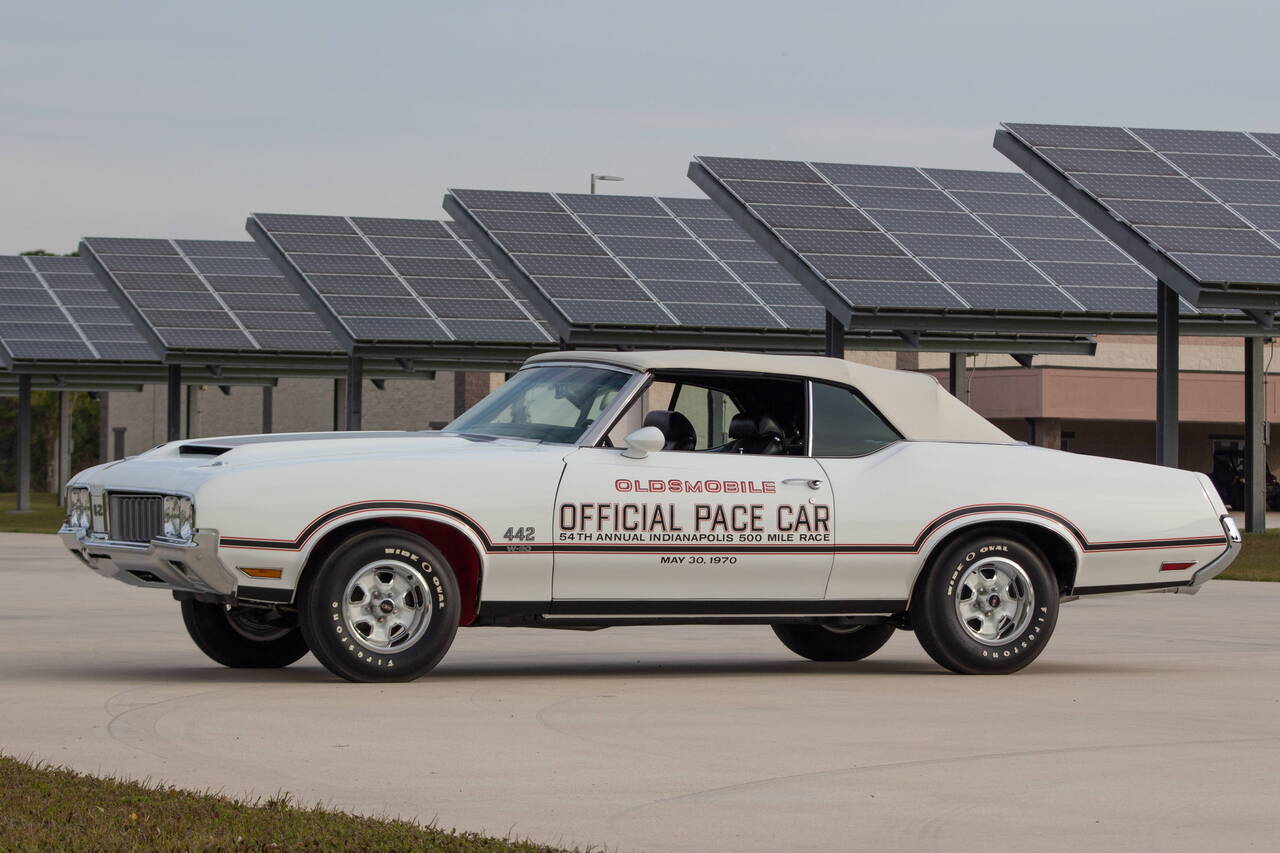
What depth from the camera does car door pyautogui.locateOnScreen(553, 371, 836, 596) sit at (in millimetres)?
10352

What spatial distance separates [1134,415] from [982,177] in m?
29.6

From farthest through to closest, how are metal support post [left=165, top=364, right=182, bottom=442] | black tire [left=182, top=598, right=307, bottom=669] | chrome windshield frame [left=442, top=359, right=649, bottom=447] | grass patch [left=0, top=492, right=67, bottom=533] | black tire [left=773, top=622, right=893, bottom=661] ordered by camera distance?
metal support post [left=165, top=364, right=182, bottom=442], grass patch [left=0, top=492, right=67, bottom=533], black tire [left=773, top=622, right=893, bottom=661], black tire [left=182, top=598, right=307, bottom=669], chrome windshield frame [left=442, top=359, right=649, bottom=447]

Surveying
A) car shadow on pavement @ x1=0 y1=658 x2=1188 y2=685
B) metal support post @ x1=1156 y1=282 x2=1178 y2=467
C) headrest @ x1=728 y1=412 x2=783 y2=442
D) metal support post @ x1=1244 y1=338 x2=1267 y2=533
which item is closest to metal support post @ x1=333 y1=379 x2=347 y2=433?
metal support post @ x1=1244 y1=338 x2=1267 y2=533

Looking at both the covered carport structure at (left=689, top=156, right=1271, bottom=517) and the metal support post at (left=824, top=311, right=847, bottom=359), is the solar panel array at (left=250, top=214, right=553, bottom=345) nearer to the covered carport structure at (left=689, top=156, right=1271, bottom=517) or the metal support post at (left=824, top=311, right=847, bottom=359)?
the covered carport structure at (left=689, top=156, right=1271, bottom=517)

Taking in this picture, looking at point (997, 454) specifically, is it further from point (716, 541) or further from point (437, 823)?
point (437, 823)

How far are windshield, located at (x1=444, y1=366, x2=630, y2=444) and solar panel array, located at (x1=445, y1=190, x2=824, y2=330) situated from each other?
18965mm

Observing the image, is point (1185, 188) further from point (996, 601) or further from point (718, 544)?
point (718, 544)

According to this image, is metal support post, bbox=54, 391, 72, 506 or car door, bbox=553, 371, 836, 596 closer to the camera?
car door, bbox=553, 371, 836, 596

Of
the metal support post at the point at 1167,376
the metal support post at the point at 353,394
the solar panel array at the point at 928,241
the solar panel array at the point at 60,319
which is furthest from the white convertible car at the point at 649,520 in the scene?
the solar panel array at the point at 60,319

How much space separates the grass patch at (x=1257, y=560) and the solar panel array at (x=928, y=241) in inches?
139

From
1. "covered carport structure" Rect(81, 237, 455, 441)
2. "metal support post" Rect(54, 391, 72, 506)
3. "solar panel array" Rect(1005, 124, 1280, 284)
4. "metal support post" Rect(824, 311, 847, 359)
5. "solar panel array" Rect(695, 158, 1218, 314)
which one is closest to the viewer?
"solar panel array" Rect(1005, 124, 1280, 284)

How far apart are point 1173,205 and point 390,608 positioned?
1781 centimetres

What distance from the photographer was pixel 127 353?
46281mm

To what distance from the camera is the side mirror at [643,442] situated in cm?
1041
